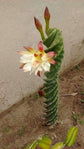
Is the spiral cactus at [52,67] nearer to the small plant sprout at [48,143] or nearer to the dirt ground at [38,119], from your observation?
the dirt ground at [38,119]

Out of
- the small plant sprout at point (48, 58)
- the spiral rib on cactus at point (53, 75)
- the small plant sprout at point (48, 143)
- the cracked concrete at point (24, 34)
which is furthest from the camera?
the cracked concrete at point (24, 34)

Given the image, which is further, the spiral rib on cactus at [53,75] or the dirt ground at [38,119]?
the dirt ground at [38,119]

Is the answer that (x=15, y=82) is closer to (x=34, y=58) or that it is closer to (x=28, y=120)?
(x=28, y=120)

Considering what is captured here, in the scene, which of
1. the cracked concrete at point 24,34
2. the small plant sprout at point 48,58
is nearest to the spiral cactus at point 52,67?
the small plant sprout at point 48,58

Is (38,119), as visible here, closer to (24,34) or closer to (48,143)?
(48,143)

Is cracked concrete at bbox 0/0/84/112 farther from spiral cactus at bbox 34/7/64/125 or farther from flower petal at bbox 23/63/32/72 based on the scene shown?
flower petal at bbox 23/63/32/72

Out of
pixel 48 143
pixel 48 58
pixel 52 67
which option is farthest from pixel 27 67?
pixel 48 143

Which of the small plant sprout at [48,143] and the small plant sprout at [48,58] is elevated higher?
the small plant sprout at [48,58]
